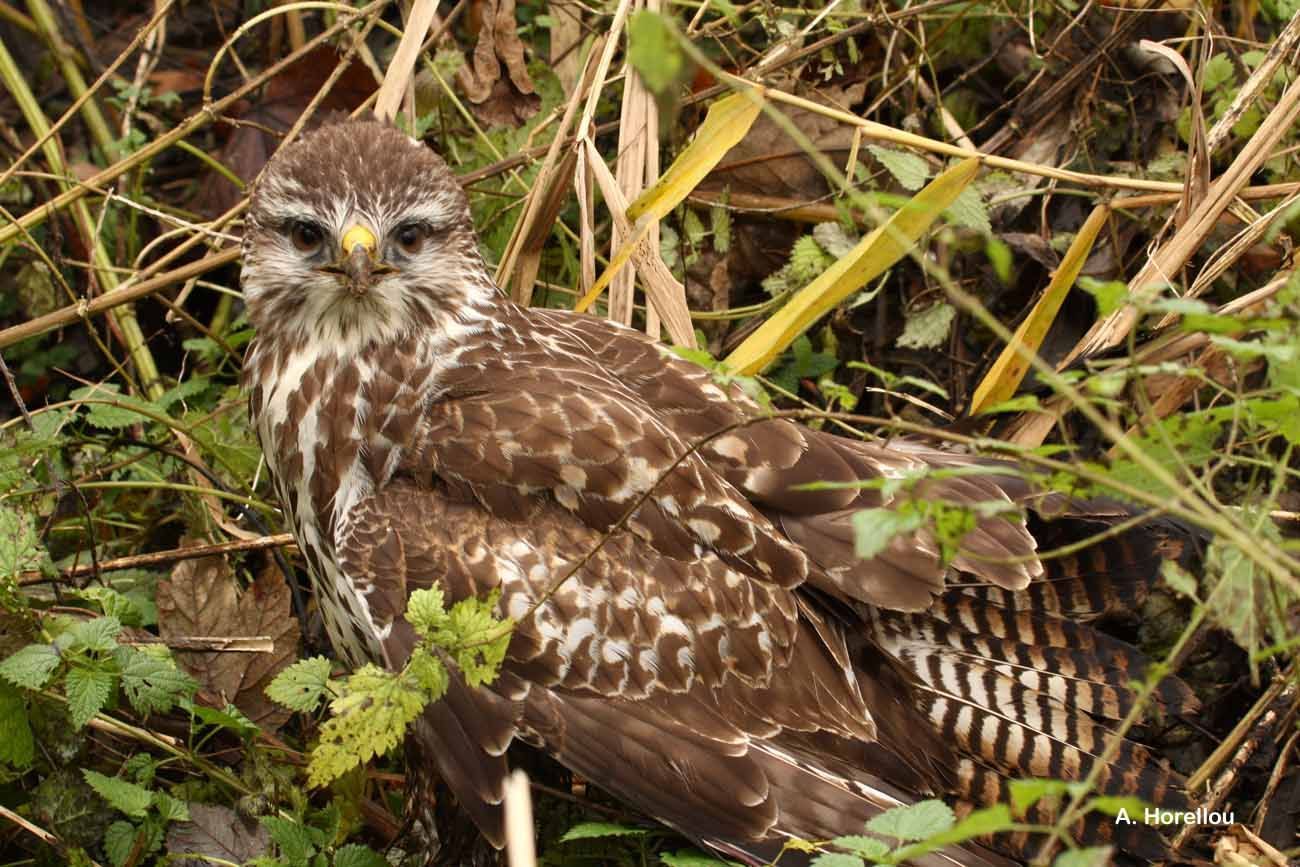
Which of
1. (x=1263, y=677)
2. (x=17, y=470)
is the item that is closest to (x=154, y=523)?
(x=17, y=470)

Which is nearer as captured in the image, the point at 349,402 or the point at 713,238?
the point at 349,402

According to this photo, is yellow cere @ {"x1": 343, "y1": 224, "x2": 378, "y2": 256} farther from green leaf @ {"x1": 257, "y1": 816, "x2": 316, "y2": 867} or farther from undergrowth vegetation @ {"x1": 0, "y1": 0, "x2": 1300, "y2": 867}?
green leaf @ {"x1": 257, "y1": 816, "x2": 316, "y2": 867}

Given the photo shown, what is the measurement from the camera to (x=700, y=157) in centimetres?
397

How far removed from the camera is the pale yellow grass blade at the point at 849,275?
3703 mm

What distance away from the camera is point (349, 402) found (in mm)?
3465

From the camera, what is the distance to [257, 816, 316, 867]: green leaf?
10.5ft

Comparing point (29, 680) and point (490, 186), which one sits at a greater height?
point (490, 186)

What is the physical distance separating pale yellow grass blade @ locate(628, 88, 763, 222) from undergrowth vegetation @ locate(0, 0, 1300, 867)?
1 centimetres

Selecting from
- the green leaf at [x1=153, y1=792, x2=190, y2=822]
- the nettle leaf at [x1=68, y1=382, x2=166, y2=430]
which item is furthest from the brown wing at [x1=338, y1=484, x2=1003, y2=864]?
the nettle leaf at [x1=68, y1=382, x2=166, y2=430]

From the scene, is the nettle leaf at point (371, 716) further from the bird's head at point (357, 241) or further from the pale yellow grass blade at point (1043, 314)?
the pale yellow grass blade at point (1043, 314)

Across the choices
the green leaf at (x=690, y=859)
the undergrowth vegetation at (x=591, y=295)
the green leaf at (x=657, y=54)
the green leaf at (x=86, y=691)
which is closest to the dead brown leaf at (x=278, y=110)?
the undergrowth vegetation at (x=591, y=295)

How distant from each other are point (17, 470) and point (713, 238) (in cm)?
205

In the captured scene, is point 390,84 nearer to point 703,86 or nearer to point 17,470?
point 703,86

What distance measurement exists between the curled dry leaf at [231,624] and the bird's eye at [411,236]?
104 centimetres
